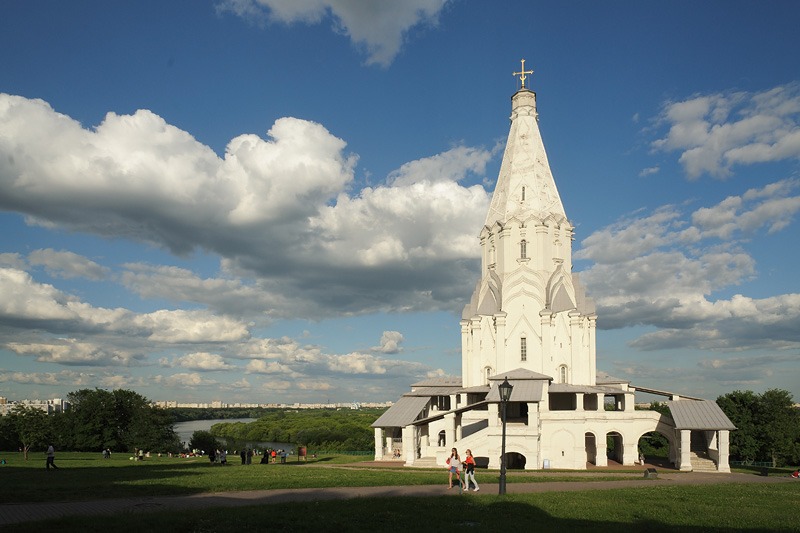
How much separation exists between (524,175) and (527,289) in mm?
8739

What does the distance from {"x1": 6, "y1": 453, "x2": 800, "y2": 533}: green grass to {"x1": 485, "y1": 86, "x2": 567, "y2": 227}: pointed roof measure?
25.8m

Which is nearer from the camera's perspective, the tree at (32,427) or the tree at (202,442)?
the tree at (32,427)

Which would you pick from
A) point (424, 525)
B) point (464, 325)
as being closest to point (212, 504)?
point (424, 525)

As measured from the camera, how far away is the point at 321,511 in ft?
48.0

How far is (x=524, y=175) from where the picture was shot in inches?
1813

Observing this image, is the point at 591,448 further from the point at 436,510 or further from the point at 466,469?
the point at 436,510

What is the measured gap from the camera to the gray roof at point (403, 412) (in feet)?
137

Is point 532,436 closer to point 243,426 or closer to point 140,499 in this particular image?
point 140,499

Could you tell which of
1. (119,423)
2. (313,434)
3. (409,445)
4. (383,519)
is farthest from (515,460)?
(119,423)

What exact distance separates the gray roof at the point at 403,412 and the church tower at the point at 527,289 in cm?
382

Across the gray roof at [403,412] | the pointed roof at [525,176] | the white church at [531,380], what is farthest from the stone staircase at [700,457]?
the pointed roof at [525,176]

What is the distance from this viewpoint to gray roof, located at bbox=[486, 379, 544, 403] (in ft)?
120

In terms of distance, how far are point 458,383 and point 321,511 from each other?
33.8 m

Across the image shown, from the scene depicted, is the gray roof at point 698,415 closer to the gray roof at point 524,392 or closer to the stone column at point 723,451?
the stone column at point 723,451
